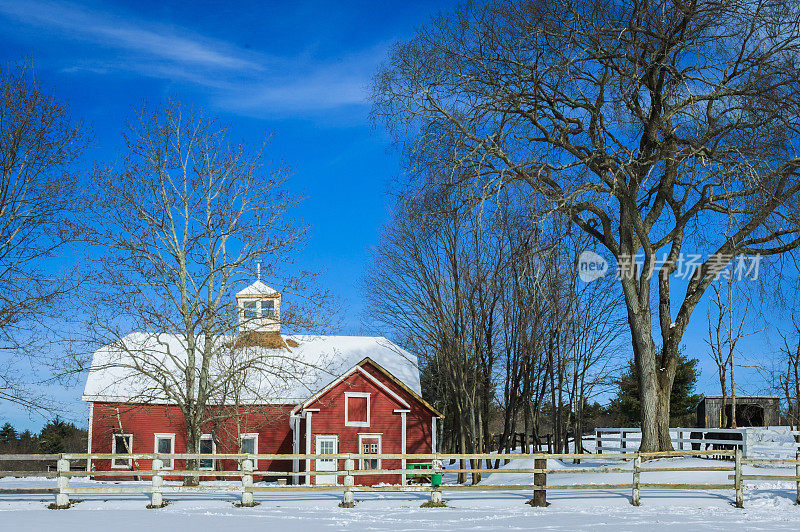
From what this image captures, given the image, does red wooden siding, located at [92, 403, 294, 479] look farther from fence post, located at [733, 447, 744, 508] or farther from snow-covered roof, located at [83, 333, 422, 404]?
fence post, located at [733, 447, 744, 508]

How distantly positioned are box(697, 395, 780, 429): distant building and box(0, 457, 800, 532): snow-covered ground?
21.1 metres

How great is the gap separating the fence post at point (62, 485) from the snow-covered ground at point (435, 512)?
336mm

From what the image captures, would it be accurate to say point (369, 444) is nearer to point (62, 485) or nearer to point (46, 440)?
point (62, 485)

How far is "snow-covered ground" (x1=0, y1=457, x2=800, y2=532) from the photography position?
46.4ft

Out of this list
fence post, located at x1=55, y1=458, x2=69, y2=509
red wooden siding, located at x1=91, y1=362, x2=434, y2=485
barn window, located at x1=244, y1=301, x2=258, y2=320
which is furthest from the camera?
red wooden siding, located at x1=91, y1=362, x2=434, y2=485

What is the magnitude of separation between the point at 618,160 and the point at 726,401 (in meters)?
27.2

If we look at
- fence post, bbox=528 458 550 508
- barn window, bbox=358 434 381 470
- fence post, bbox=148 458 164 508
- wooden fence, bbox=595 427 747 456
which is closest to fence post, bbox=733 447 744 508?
wooden fence, bbox=595 427 747 456

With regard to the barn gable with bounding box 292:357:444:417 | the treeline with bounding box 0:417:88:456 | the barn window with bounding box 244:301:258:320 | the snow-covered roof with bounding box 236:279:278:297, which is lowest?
the treeline with bounding box 0:417:88:456

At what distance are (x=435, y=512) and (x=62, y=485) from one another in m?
8.24

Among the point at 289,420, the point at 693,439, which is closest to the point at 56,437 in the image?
the point at 289,420

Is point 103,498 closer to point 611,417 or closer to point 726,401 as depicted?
point 726,401

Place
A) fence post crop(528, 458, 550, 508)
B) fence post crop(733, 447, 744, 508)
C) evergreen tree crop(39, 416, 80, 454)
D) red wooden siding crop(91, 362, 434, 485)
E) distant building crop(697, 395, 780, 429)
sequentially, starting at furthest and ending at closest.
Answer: evergreen tree crop(39, 416, 80, 454) < distant building crop(697, 395, 780, 429) < red wooden siding crop(91, 362, 434, 485) < fence post crop(733, 447, 744, 508) < fence post crop(528, 458, 550, 508)

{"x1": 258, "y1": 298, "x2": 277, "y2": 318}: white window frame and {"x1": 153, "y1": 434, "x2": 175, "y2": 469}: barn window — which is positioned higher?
{"x1": 258, "y1": 298, "x2": 277, "y2": 318}: white window frame

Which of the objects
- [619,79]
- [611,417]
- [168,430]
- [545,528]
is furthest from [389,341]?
[611,417]
